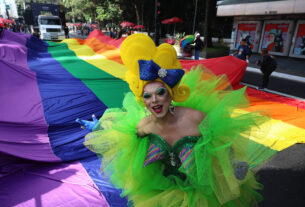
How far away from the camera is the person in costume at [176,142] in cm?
138

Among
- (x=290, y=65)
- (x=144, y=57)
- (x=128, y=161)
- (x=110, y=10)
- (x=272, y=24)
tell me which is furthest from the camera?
(x=110, y=10)

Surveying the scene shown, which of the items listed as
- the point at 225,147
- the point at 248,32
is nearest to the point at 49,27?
the point at 248,32

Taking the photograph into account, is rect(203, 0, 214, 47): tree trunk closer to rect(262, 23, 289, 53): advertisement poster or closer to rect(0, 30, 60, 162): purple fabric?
rect(262, 23, 289, 53): advertisement poster

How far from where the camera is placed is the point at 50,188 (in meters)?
2.65

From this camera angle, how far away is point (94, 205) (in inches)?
97.7

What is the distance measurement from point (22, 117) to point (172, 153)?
306 centimetres

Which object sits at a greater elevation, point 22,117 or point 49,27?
point 49,27

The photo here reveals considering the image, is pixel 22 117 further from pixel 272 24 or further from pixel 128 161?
pixel 272 24

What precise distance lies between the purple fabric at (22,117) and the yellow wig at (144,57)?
224 cm

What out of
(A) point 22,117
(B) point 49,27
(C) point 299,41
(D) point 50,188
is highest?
(B) point 49,27

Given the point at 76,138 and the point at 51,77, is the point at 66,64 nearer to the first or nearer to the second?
the point at 51,77

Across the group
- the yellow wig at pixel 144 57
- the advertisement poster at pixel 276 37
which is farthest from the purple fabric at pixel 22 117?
the advertisement poster at pixel 276 37

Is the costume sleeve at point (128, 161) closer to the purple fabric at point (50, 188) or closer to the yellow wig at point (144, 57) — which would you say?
the yellow wig at point (144, 57)

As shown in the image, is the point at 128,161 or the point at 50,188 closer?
the point at 128,161
